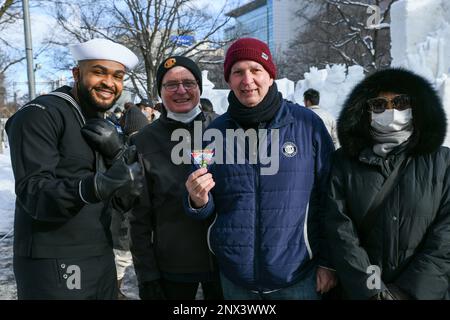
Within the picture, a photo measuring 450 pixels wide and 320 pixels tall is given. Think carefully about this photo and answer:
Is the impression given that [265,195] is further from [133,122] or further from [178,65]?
[133,122]

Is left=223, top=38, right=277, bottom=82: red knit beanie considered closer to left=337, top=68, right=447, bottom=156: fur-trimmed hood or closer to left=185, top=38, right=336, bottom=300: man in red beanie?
left=185, top=38, right=336, bottom=300: man in red beanie

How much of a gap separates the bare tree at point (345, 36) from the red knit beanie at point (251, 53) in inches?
784

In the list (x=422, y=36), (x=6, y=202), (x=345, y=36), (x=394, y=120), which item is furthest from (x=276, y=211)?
(x=345, y=36)

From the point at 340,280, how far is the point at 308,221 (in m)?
0.34

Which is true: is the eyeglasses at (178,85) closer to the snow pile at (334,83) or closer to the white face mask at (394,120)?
the white face mask at (394,120)

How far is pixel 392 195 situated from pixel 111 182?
1.36 metres

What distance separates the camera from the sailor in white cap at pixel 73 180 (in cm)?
198

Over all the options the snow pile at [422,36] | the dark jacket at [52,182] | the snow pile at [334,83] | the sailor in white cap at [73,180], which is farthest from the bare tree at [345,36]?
the dark jacket at [52,182]

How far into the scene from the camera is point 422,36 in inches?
479

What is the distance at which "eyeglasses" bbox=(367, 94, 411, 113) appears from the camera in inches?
85.1

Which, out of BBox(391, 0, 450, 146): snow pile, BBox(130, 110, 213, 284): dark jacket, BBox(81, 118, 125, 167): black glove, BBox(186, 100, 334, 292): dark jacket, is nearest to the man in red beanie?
BBox(186, 100, 334, 292): dark jacket
